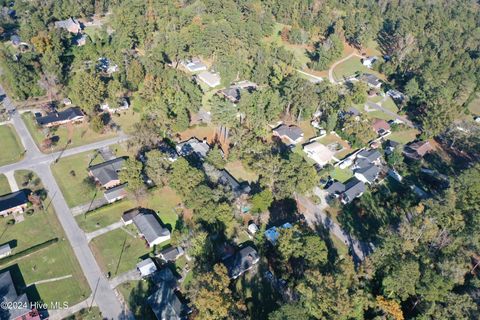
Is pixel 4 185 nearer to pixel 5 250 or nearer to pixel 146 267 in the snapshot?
pixel 5 250

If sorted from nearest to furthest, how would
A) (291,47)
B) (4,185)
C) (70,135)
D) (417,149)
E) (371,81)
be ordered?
(4,185)
(70,135)
(417,149)
(371,81)
(291,47)

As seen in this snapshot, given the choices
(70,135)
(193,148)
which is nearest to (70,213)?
(70,135)

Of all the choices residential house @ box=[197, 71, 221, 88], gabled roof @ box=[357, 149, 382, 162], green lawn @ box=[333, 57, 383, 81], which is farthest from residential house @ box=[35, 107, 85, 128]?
green lawn @ box=[333, 57, 383, 81]

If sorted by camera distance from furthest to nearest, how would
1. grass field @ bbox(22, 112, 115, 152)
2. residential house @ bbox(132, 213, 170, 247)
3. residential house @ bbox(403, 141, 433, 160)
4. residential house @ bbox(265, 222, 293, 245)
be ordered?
residential house @ bbox(403, 141, 433, 160), grass field @ bbox(22, 112, 115, 152), residential house @ bbox(265, 222, 293, 245), residential house @ bbox(132, 213, 170, 247)

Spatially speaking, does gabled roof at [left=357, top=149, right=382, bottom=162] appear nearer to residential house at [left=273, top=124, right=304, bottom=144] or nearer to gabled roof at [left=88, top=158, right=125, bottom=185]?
residential house at [left=273, top=124, right=304, bottom=144]

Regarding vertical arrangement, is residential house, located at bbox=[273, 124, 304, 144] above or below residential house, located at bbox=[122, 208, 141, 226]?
above

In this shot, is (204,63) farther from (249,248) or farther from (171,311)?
(171,311)

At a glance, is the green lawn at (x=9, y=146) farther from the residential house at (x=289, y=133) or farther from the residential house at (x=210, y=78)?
the residential house at (x=289, y=133)
